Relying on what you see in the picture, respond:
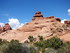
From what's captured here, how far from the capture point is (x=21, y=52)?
22.1 meters

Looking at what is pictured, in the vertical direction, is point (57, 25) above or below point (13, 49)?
above

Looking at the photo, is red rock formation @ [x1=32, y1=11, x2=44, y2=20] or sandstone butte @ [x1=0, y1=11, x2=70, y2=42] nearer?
sandstone butte @ [x1=0, y1=11, x2=70, y2=42]

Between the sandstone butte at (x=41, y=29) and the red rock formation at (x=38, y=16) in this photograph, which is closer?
the sandstone butte at (x=41, y=29)

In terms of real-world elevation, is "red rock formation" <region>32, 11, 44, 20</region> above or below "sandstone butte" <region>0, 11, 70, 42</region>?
above

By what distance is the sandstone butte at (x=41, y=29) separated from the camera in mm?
61006

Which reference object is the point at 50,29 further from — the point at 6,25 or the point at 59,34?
the point at 6,25

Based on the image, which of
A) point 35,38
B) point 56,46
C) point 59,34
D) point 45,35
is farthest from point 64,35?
point 56,46

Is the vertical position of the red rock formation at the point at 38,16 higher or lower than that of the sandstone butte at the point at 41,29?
higher

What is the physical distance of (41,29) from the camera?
6906 cm

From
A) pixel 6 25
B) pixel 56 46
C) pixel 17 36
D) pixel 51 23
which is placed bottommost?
pixel 56 46

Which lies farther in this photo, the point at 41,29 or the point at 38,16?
the point at 38,16

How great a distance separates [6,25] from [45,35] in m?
32.5

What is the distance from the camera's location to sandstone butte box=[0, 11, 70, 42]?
200ft

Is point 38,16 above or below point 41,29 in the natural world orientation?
above
